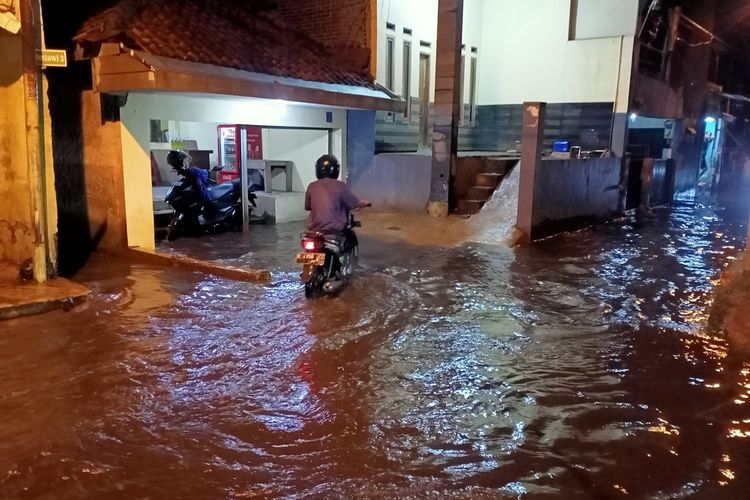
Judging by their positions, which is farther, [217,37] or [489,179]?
[489,179]

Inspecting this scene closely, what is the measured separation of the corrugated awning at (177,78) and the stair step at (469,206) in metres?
4.89

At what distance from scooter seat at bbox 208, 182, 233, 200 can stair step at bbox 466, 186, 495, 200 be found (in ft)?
18.2

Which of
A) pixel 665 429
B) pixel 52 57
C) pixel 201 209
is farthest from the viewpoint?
pixel 201 209

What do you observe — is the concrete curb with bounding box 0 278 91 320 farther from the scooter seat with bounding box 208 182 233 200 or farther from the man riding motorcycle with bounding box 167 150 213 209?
the scooter seat with bounding box 208 182 233 200

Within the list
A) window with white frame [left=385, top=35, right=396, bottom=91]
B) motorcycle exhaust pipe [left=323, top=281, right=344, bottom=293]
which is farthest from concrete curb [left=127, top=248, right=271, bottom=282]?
window with white frame [left=385, top=35, right=396, bottom=91]

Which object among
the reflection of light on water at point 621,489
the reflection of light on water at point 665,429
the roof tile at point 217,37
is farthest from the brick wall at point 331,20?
the reflection of light on water at point 621,489

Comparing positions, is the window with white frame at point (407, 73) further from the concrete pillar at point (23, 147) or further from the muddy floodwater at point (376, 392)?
the concrete pillar at point (23, 147)

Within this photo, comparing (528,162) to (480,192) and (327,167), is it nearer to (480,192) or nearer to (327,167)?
(480,192)

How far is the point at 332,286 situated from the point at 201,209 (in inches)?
204

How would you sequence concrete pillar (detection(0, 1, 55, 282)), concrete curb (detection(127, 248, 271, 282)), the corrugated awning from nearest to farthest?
concrete pillar (detection(0, 1, 55, 282))
the corrugated awning
concrete curb (detection(127, 248, 271, 282))

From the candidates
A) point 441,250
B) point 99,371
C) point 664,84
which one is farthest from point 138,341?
point 664,84

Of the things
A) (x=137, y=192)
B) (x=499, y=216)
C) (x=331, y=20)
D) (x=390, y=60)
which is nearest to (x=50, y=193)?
(x=137, y=192)

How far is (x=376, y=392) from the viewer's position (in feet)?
17.7

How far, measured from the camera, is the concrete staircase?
14834mm
